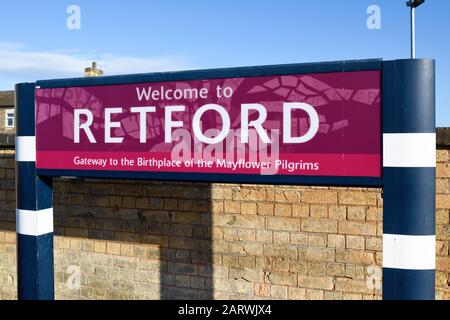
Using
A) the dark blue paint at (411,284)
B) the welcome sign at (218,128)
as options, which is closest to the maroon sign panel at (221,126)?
the welcome sign at (218,128)

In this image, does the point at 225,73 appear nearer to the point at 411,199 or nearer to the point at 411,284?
the point at 411,199

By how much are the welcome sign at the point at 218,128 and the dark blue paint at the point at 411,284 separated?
0.70 metres

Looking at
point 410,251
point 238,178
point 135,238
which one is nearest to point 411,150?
point 410,251

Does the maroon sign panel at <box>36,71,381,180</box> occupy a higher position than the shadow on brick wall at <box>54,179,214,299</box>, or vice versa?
the maroon sign panel at <box>36,71,381,180</box>

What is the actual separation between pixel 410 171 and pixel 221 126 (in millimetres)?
1380

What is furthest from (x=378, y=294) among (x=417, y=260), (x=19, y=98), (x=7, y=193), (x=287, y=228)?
(x=7, y=193)

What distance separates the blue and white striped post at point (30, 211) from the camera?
429 centimetres

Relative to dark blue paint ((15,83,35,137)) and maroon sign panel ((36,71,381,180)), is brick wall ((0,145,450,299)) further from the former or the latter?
dark blue paint ((15,83,35,137))

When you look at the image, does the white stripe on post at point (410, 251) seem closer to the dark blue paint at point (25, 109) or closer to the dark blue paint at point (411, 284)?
the dark blue paint at point (411, 284)

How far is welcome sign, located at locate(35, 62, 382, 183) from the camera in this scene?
127 inches

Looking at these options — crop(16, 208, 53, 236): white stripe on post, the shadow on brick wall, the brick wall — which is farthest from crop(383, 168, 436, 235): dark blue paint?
crop(16, 208, 53, 236): white stripe on post

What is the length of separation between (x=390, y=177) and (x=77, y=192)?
4.47 metres

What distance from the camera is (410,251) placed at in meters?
3.14

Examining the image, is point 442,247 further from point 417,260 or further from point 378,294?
point 417,260
